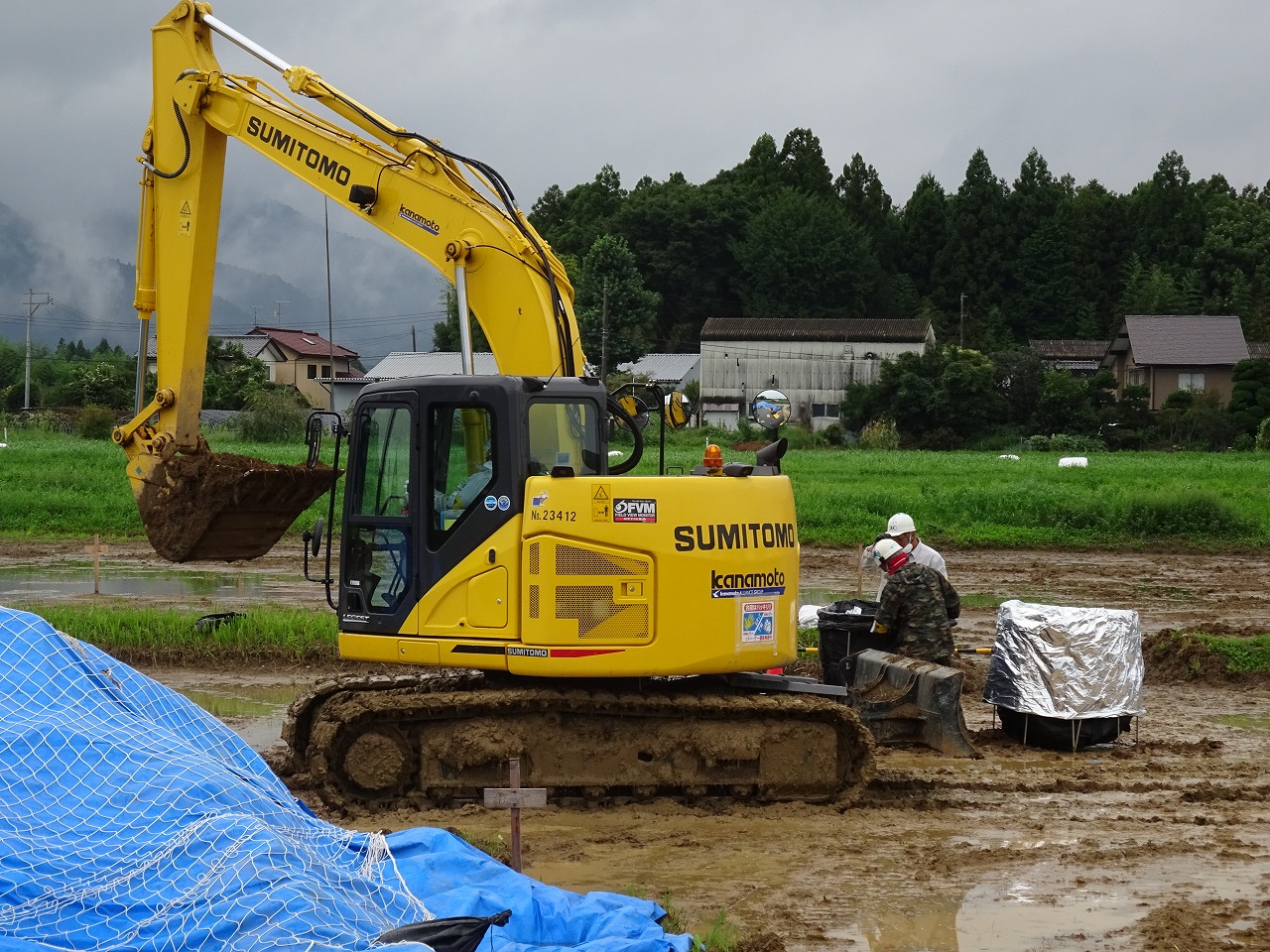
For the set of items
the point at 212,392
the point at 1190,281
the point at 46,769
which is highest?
the point at 1190,281

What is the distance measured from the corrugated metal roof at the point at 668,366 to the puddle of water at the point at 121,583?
54898 millimetres

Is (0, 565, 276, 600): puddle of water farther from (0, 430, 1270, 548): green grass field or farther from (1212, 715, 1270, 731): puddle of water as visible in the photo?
(1212, 715, 1270, 731): puddle of water

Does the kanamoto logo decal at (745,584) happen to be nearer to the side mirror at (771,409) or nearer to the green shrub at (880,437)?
the side mirror at (771,409)

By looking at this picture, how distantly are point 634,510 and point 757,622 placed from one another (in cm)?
113

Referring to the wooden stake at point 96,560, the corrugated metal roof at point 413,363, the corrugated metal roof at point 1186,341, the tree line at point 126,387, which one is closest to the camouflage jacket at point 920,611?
the wooden stake at point 96,560

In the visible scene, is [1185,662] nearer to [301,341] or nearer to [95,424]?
[95,424]

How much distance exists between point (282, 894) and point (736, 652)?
395 cm

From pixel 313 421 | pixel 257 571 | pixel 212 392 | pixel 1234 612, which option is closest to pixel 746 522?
pixel 313 421

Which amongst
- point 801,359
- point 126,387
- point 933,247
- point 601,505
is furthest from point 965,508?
point 933,247

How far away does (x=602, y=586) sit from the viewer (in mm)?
9055

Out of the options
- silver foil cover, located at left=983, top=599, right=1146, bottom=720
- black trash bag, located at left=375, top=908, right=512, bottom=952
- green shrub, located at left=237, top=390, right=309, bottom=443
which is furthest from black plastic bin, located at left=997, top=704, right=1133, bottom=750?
green shrub, located at left=237, top=390, right=309, bottom=443

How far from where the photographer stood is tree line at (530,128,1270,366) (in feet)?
272

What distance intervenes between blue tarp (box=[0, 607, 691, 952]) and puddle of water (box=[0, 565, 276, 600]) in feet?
39.2

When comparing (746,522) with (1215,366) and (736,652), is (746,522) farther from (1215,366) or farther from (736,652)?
(1215,366)
